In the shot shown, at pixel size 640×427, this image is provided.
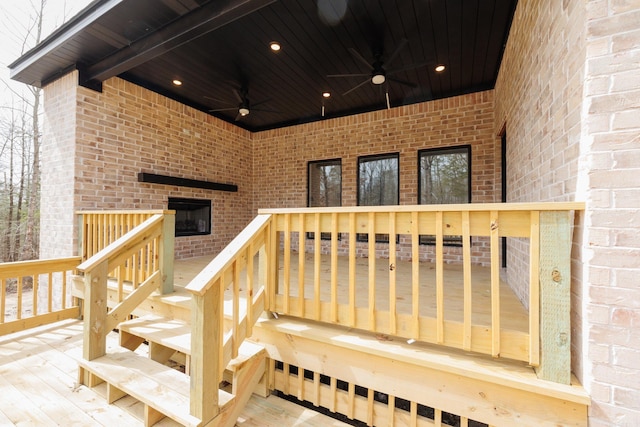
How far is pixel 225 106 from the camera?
5.00 m

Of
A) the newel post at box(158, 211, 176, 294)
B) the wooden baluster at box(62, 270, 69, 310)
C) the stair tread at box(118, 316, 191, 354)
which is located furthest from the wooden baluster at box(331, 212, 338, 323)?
the wooden baluster at box(62, 270, 69, 310)

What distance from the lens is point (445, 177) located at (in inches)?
173

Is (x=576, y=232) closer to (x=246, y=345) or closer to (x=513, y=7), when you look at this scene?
(x=246, y=345)

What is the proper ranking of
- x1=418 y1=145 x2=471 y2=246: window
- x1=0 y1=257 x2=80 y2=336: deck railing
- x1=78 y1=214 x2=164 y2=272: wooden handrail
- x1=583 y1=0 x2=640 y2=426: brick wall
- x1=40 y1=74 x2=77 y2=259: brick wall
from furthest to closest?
x1=418 y1=145 x2=471 y2=246: window
x1=40 y1=74 x2=77 y2=259: brick wall
x1=0 y1=257 x2=80 y2=336: deck railing
x1=78 y1=214 x2=164 y2=272: wooden handrail
x1=583 y1=0 x2=640 y2=426: brick wall

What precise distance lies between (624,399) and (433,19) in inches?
126

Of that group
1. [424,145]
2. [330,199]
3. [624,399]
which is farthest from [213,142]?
[624,399]

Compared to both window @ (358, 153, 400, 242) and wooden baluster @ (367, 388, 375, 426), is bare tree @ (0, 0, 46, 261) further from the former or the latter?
wooden baluster @ (367, 388, 375, 426)

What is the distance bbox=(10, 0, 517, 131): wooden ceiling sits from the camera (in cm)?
257

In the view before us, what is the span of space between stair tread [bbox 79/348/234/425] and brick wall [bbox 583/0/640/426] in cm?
187

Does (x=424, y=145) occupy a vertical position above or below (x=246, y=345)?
above

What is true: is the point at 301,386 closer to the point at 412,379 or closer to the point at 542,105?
the point at 412,379

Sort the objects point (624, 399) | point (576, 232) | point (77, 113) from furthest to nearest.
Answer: point (77, 113) < point (576, 232) < point (624, 399)

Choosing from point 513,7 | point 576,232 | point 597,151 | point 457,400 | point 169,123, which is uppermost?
point 513,7

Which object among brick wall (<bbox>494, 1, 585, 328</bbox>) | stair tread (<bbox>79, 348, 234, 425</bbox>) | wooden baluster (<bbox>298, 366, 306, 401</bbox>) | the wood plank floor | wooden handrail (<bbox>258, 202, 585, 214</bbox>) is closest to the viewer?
wooden handrail (<bbox>258, 202, 585, 214</bbox>)
